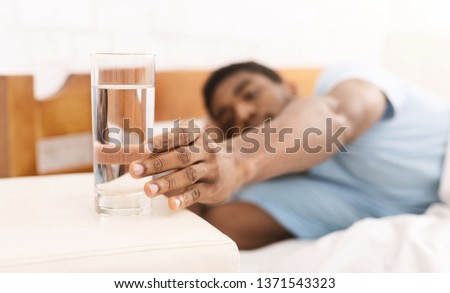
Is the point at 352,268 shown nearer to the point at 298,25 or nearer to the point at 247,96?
the point at 247,96

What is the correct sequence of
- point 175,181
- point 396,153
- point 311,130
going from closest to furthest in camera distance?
point 175,181
point 311,130
point 396,153

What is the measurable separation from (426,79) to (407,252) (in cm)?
116

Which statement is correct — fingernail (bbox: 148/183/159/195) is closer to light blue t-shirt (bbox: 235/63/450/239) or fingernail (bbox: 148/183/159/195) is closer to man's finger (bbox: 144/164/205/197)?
man's finger (bbox: 144/164/205/197)

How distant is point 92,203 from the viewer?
75 cm

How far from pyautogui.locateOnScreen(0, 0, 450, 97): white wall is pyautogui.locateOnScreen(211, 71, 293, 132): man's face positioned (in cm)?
14

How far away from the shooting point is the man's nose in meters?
1.47

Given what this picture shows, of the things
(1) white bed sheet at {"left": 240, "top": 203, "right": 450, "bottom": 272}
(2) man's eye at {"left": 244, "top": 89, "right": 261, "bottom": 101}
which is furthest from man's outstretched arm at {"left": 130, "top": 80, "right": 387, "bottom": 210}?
(2) man's eye at {"left": 244, "top": 89, "right": 261, "bottom": 101}

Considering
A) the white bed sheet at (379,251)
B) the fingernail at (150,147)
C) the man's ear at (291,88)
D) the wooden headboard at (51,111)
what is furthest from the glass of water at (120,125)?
the man's ear at (291,88)

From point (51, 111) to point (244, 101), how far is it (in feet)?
1.67

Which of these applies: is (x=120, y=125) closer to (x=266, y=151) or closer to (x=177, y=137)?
(x=177, y=137)

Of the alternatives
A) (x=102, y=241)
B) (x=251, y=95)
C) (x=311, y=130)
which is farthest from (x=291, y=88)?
A: (x=102, y=241)

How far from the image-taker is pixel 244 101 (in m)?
1.49

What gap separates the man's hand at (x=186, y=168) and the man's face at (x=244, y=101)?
671mm

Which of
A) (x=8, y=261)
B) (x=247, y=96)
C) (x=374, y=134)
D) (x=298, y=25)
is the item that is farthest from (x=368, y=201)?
(x=8, y=261)
